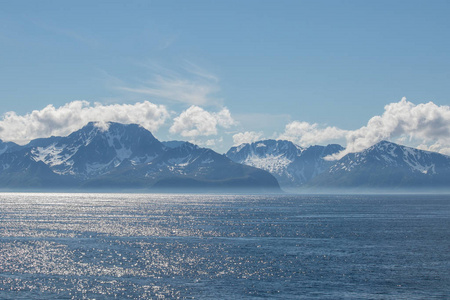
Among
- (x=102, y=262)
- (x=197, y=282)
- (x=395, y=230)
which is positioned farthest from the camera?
(x=395, y=230)

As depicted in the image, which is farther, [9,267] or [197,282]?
[9,267]

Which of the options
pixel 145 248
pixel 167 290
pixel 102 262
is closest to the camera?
pixel 167 290

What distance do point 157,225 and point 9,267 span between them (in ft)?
275

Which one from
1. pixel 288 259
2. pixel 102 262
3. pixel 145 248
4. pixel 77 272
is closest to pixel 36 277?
pixel 77 272

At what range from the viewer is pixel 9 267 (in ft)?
277

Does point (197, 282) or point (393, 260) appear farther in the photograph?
point (393, 260)

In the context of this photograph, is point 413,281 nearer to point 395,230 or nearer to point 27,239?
point 395,230

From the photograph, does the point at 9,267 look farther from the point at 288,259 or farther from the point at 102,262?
the point at 288,259

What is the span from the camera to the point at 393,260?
92.9m

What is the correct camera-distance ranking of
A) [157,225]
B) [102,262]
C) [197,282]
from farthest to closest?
[157,225], [102,262], [197,282]

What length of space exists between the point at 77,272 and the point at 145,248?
2953 centimetres

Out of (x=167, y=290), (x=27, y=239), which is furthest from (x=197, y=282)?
(x=27, y=239)

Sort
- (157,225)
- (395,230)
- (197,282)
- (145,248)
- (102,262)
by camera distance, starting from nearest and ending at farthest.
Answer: (197,282) → (102,262) → (145,248) → (395,230) → (157,225)

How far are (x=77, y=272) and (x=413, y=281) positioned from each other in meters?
52.9
